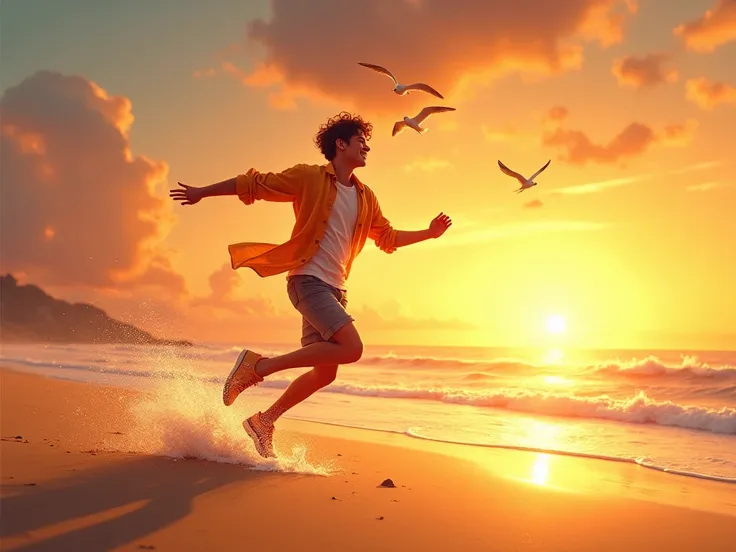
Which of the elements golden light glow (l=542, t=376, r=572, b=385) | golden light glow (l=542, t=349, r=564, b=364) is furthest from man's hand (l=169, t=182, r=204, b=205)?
golden light glow (l=542, t=349, r=564, b=364)

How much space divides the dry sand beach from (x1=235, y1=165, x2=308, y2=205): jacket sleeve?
1.78 meters

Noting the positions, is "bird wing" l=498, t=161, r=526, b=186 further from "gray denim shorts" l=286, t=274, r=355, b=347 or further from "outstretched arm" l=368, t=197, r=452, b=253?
"gray denim shorts" l=286, t=274, r=355, b=347

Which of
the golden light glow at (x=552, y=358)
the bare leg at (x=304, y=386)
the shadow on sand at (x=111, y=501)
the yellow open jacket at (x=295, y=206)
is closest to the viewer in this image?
the shadow on sand at (x=111, y=501)

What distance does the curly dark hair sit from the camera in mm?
4730

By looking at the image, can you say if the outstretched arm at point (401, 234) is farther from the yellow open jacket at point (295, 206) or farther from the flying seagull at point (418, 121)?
the flying seagull at point (418, 121)

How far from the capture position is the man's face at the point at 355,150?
4707 millimetres

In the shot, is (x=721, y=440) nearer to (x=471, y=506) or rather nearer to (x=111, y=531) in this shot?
(x=471, y=506)

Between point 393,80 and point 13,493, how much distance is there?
201 inches

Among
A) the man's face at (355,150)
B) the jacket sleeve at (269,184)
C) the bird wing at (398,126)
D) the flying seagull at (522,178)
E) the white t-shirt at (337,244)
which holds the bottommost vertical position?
the white t-shirt at (337,244)

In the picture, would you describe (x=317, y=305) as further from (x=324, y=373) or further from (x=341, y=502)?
(x=341, y=502)

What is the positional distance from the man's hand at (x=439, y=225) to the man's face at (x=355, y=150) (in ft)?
2.66

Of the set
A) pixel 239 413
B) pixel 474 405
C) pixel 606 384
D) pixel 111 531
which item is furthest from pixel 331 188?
pixel 606 384

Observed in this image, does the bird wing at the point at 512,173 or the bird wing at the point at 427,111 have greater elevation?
the bird wing at the point at 427,111

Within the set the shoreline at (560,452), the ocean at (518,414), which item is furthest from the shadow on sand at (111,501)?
the shoreline at (560,452)
